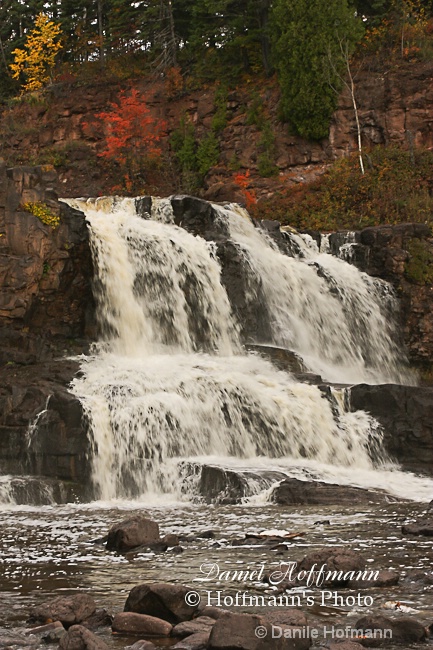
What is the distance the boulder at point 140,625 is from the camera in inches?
248

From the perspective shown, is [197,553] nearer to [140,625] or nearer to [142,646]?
[140,625]

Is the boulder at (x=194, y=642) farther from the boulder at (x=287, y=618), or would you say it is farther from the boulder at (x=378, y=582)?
the boulder at (x=378, y=582)

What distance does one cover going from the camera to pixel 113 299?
21078 millimetres

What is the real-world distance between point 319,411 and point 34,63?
31.5m

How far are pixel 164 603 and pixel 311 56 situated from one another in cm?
3153

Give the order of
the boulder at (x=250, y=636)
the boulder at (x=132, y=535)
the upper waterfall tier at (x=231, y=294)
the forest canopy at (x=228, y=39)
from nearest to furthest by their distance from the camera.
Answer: the boulder at (x=250, y=636), the boulder at (x=132, y=535), the upper waterfall tier at (x=231, y=294), the forest canopy at (x=228, y=39)

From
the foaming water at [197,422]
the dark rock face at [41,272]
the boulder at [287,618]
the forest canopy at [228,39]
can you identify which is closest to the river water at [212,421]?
the foaming water at [197,422]

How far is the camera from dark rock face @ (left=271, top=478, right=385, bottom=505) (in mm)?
13414

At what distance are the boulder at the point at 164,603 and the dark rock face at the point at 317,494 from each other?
693cm

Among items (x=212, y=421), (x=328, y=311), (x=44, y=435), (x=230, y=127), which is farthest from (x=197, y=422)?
(x=230, y=127)

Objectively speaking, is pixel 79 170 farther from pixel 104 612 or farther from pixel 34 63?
pixel 104 612

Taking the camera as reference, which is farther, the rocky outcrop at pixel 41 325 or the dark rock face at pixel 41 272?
the dark rock face at pixel 41 272

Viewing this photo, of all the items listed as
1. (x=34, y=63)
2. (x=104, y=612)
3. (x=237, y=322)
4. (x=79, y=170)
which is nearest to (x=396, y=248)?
(x=237, y=322)

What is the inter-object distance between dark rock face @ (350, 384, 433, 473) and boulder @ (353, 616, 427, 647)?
11.7 m
